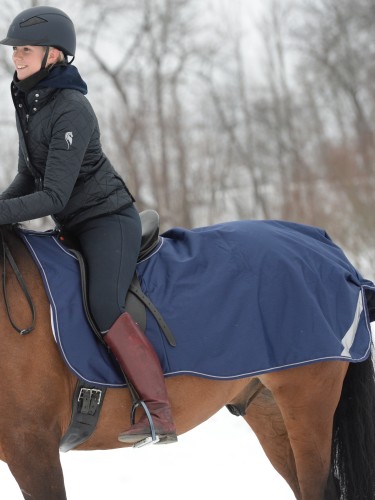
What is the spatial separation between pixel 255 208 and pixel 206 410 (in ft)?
54.5

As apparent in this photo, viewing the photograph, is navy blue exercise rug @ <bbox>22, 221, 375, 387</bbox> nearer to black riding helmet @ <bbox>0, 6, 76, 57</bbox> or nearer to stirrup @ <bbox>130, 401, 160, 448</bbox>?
stirrup @ <bbox>130, 401, 160, 448</bbox>

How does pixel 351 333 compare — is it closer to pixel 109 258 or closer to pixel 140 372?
pixel 140 372

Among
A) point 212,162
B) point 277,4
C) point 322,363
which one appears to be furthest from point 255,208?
point 322,363

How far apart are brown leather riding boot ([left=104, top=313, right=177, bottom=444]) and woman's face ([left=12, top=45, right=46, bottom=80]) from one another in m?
1.15

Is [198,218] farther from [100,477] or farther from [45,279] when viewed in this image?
[45,279]

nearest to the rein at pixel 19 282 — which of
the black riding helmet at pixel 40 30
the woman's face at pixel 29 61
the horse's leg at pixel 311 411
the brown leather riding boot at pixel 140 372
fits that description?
the brown leather riding boot at pixel 140 372

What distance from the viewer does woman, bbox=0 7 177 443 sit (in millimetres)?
3285

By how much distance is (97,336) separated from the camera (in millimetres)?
3402

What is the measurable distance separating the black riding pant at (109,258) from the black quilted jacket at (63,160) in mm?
60

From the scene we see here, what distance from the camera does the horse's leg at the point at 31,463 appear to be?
Answer: 10.4 ft

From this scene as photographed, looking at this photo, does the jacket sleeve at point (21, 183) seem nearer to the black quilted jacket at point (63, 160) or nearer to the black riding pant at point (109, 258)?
the black quilted jacket at point (63, 160)

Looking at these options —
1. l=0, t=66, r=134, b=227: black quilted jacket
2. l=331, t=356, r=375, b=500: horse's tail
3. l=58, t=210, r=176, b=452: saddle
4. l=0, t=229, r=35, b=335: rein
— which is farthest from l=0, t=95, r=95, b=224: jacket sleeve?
l=331, t=356, r=375, b=500: horse's tail

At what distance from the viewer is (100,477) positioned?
19.5ft

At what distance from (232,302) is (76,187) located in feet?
3.02
